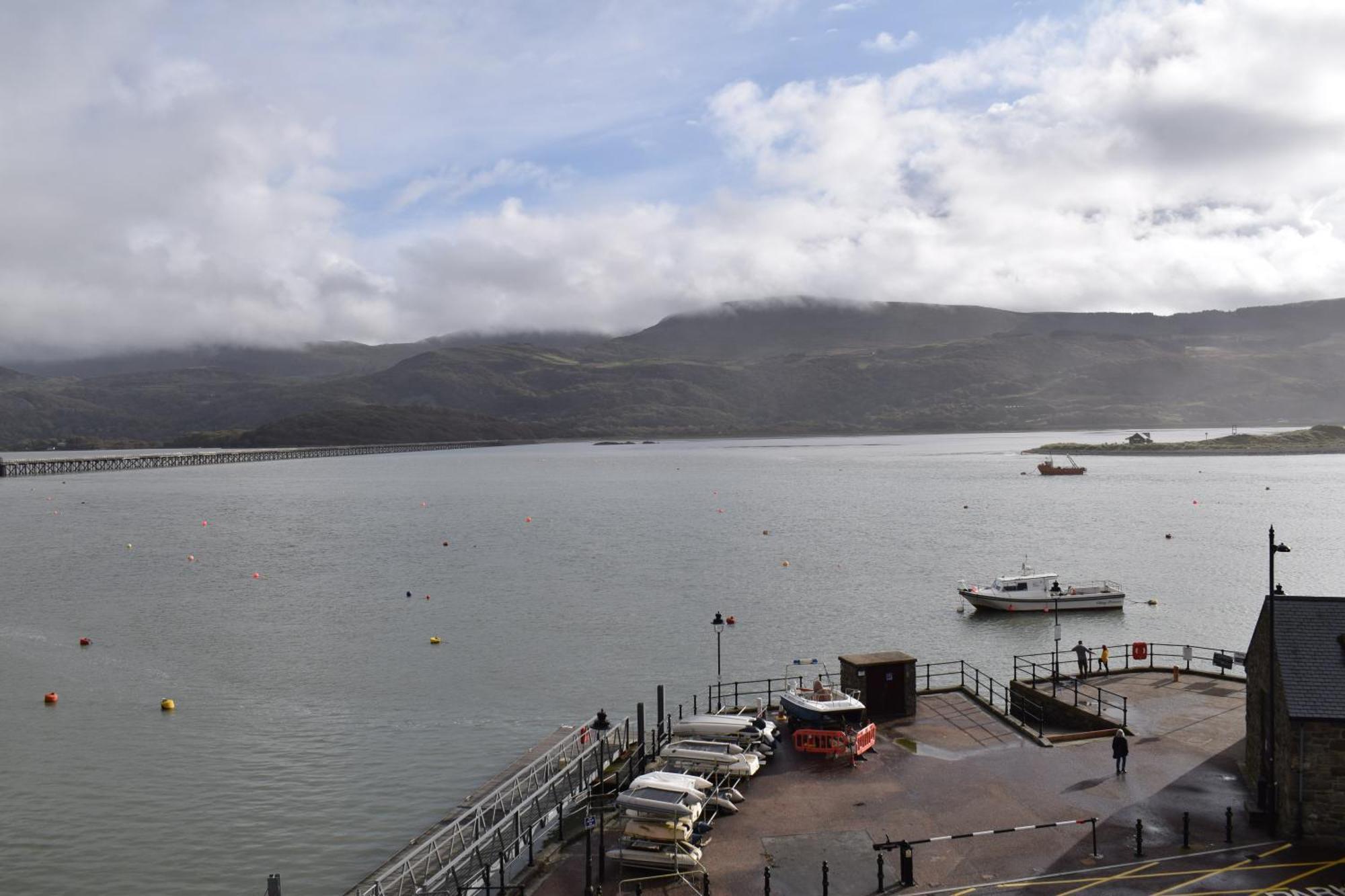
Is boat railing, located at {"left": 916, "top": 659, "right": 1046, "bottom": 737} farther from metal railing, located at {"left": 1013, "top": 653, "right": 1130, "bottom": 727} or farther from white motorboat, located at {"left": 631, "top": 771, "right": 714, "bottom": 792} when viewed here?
white motorboat, located at {"left": 631, "top": 771, "right": 714, "bottom": 792}

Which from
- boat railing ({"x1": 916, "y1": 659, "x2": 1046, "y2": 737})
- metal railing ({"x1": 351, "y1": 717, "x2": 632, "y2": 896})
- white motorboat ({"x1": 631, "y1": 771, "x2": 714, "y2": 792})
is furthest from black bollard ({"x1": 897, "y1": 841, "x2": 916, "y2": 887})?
boat railing ({"x1": 916, "y1": 659, "x2": 1046, "y2": 737})

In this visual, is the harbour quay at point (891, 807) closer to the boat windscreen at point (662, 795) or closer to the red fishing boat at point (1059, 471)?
the boat windscreen at point (662, 795)

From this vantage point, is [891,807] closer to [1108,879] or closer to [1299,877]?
[1108,879]

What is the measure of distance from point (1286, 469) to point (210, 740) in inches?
8469

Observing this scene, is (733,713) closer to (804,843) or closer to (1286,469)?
(804,843)

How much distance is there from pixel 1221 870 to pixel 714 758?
1220 centimetres

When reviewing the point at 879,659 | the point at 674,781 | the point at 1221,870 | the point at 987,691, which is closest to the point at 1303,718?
the point at 1221,870

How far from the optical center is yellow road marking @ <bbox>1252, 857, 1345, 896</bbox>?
20219mm

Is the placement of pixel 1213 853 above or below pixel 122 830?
above

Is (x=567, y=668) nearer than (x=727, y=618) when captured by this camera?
Yes

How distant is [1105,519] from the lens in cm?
11312

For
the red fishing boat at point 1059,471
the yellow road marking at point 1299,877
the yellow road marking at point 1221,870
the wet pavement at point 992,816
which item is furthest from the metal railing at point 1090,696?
the red fishing boat at point 1059,471

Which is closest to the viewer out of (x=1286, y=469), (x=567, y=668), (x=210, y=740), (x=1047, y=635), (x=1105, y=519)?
(x=210, y=740)

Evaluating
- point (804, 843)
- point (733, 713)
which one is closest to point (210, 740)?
point (733, 713)
